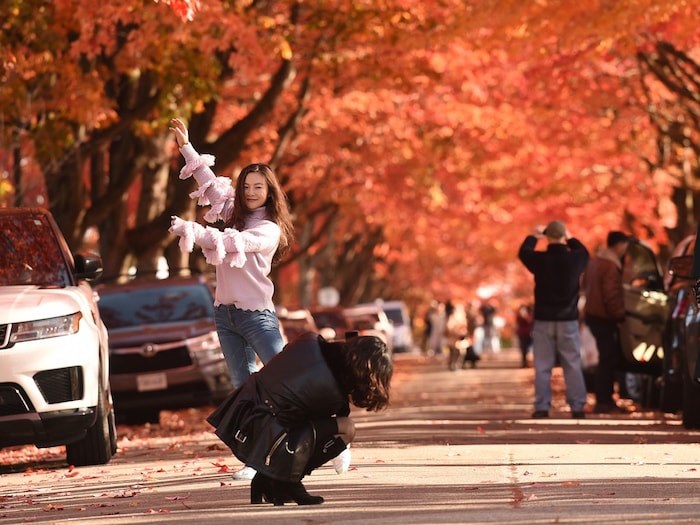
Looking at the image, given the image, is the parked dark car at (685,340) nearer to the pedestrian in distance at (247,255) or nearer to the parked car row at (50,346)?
the parked car row at (50,346)

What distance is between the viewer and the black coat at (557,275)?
16.2 m

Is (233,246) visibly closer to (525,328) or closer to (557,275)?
(557,275)

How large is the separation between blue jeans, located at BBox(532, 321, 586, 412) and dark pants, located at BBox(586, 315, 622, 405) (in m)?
1.31

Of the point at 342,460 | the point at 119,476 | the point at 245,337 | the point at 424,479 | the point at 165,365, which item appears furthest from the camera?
the point at 165,365

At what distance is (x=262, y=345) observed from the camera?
1003 centimetres

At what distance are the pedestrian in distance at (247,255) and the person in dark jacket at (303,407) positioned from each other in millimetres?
1150

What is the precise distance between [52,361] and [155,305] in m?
6.71

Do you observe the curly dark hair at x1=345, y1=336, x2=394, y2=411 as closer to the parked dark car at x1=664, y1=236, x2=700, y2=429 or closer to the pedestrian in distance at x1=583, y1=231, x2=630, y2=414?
the parked dark car at x1=664, y1=236, x2=700, y2=429

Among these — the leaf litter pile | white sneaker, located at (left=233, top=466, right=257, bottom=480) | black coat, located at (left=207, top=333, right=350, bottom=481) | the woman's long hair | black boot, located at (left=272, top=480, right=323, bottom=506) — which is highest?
the woman's long hair

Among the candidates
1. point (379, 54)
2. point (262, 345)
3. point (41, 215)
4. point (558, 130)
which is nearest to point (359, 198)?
point (558, 130)

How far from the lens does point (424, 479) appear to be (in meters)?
10.0

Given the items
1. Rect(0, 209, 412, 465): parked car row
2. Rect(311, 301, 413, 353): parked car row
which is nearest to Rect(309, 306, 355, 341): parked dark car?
Rect(311, 301, 413, 353): parked car row

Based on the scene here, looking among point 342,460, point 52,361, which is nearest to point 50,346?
point 52,361

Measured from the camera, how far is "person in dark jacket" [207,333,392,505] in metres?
8.34
